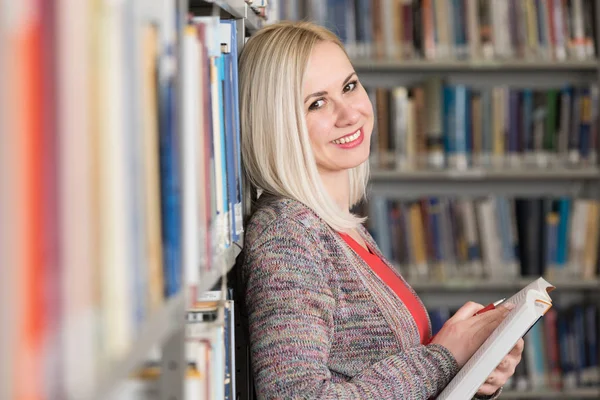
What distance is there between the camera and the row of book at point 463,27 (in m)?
2.97

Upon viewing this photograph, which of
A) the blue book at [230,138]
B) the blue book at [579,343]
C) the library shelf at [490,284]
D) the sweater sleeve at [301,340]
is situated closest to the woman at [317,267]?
the sweater sleeve at [301,340]

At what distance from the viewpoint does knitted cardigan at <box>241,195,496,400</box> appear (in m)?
1.19

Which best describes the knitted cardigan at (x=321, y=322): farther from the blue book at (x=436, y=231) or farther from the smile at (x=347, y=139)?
the blue book at (x=436, y=231)

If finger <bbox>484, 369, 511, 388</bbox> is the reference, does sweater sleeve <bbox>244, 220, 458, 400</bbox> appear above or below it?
above

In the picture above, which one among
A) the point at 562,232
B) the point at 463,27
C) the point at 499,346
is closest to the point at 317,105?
the point at 499,346

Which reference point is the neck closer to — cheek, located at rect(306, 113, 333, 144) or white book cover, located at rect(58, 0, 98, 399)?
cheek, located at rect(306, 113, 333, 144)

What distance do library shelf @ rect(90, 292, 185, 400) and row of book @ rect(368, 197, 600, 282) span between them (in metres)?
2.29

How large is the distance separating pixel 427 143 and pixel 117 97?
254 centimetres

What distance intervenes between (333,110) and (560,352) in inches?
74.1

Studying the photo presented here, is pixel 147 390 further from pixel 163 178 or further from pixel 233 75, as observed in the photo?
pixel 233 75

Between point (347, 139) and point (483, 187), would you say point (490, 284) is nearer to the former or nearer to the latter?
point (483, 187)

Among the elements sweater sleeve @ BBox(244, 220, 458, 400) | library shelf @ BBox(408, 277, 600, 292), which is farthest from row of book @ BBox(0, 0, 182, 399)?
library shelf @ BBox(408, 277, 600, 292)

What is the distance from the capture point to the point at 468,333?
4.61 feet

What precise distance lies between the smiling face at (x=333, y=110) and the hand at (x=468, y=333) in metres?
0.41
